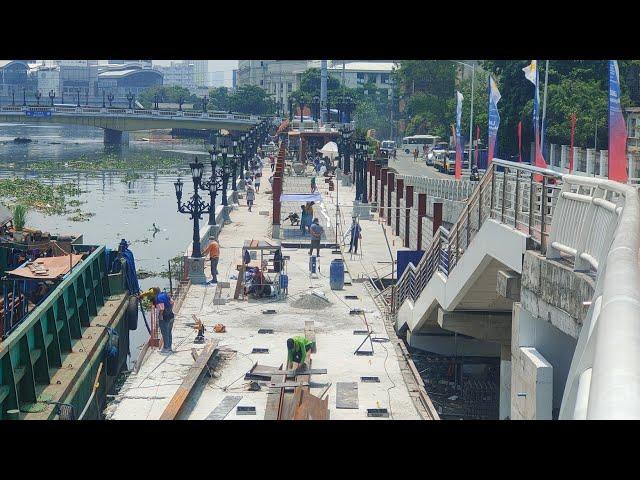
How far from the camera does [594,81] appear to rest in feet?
184

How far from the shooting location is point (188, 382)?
1464 centimetres

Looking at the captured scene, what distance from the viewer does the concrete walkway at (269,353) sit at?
46.6 ft

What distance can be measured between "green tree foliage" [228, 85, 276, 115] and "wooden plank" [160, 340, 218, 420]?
13929 cm

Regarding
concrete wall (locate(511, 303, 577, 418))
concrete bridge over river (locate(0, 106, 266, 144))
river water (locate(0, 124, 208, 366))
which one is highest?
concrete bridge over river (locate(0, 106, 266, 144))

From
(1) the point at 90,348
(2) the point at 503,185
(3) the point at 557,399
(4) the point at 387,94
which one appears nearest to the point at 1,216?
(1) the point at 90,348

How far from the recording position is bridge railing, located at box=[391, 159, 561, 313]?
11508mm

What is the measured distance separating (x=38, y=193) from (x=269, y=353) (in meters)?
43.4

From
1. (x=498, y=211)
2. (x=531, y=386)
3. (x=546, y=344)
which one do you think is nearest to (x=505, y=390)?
(x=498, y=211)

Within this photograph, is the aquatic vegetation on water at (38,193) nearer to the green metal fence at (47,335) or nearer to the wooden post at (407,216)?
the wooden post at (407,216)

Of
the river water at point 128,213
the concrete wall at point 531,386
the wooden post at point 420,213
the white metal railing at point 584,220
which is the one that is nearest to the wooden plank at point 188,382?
the concrete wall at point 531,386

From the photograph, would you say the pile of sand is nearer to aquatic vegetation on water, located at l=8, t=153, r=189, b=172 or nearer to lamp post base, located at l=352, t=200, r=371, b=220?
lamp post base, located at l=352, t=200, r=371, b=220

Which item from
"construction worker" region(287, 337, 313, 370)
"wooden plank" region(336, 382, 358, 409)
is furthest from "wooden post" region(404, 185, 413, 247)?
"wooden plank" region(336, 382, 358, 409)

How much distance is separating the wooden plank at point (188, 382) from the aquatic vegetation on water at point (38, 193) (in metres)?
35.9
